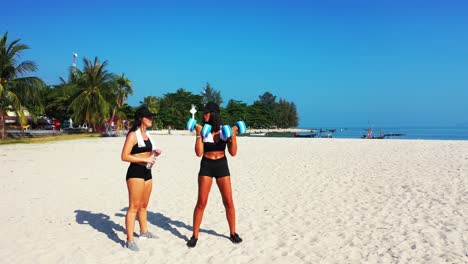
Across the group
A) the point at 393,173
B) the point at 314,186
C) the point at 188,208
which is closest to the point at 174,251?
the point at 188,208

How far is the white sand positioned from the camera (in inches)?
182

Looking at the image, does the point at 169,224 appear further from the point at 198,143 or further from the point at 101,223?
the point at 198,143

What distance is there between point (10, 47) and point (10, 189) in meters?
20.0

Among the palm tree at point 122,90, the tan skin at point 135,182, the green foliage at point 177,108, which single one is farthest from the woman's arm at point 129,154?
the green foliage at point 177,108

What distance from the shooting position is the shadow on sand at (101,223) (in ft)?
18.1

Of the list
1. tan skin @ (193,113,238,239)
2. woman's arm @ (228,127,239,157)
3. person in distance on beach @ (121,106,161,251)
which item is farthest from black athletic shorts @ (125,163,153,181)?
woman's arm @ (228,127,239,157)

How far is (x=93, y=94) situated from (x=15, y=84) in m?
10.9

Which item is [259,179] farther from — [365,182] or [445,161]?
[445,161]

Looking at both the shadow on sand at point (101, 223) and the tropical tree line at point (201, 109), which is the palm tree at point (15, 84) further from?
the tropical tree line at point (201, 109)

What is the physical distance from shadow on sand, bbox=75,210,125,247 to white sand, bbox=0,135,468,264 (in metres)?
0.02

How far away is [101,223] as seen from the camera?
20.3 feet

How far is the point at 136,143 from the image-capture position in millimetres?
4570

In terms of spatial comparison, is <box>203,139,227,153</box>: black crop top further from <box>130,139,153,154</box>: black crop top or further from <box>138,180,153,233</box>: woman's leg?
<box>138,180,153,233</box>: woman's leg

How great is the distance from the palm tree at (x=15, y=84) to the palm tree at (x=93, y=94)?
8.72 meters
